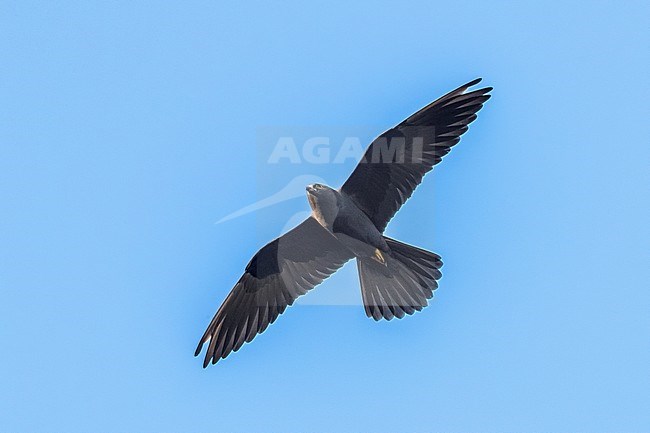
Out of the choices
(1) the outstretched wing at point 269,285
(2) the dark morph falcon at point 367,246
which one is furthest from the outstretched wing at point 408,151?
(1) the outstretched wing at point 269,285

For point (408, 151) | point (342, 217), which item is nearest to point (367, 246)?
point (342, 217)

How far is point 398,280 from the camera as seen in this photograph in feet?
56.5

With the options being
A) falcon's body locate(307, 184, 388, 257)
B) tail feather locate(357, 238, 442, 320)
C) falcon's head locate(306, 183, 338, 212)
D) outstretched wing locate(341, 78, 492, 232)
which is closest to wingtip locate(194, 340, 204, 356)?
tail feather locate(357, 238, 442, 320)

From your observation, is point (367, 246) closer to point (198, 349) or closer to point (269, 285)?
point (269, 285)

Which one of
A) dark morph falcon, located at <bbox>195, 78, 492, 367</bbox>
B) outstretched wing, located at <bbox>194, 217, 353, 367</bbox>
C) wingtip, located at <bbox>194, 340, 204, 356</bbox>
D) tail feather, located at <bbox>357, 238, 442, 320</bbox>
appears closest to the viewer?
dark morph falcon, located at <bbox>195, 78, 492, 367</bbox>

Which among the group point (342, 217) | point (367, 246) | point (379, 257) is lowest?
point (379, 257)

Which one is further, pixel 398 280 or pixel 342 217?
pixel 398 280

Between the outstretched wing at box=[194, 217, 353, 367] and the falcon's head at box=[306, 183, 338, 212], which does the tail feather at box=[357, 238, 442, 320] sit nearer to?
the outstretched wing at box=[194, 217, 353, 367]

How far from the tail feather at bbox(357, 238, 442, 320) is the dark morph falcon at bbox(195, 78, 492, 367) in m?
0.02

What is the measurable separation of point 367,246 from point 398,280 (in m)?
0.78

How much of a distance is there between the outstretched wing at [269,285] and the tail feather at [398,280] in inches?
26.7

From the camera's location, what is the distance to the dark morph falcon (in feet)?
54.1

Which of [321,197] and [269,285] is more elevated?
[321,197]

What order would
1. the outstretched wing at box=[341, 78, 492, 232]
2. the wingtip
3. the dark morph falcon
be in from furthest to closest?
the wingtip → the dark morph falcon → the outstretched wing at box=[341, 78, 492, 232]
